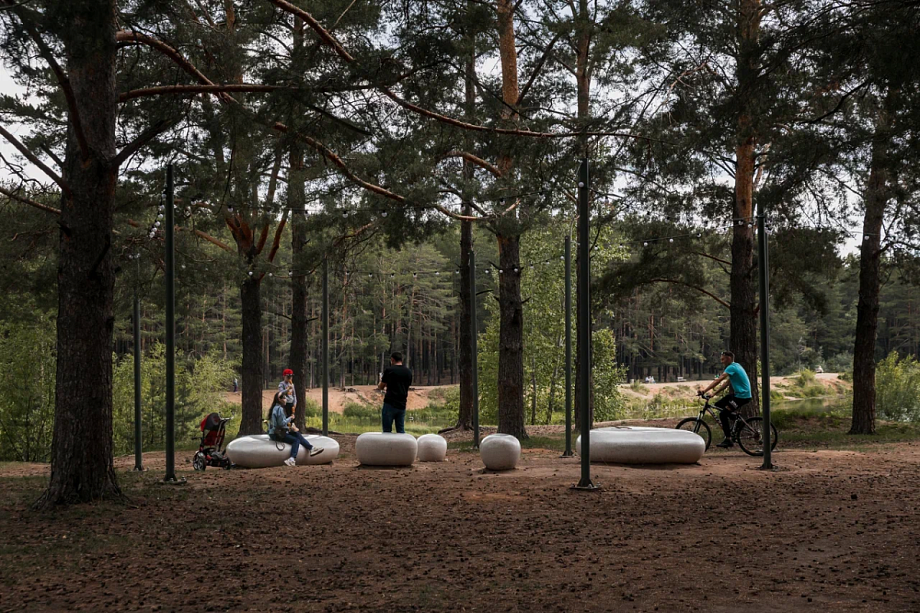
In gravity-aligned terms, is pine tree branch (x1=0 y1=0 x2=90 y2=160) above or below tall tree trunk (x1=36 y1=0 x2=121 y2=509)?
above

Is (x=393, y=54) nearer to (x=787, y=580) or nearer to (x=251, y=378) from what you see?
(x=787, y=580)

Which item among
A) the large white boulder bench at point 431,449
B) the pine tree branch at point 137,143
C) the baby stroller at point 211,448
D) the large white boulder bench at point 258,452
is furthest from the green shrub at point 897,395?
the pine tree branch at point 137,143

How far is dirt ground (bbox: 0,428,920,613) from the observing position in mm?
5113

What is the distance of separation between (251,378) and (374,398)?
1252 inches

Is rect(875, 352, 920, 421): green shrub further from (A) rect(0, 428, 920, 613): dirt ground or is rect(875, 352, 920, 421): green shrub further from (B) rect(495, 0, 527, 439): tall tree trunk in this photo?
(A) rect(0, 428, 920, 613): dirt ground

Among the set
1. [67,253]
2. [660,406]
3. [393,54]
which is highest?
[393,54]

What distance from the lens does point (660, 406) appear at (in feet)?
146

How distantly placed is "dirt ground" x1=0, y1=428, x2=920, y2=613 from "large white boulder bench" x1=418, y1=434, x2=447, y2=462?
7.43 feet

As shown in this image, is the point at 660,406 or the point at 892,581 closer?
the point at 892,581

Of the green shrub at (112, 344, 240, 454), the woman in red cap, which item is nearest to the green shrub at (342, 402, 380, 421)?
the green shrub at (112, 344, 240, 454)

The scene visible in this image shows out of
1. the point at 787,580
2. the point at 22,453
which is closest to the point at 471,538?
the point at 787,580

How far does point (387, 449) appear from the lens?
12.0m

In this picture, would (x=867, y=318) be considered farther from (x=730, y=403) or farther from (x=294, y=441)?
(x=294, y=441)

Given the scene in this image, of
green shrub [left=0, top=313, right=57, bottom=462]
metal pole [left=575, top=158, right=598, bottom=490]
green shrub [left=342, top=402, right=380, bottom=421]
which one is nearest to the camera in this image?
metal pole [left=575, top=158, right=598, bottom=490]
